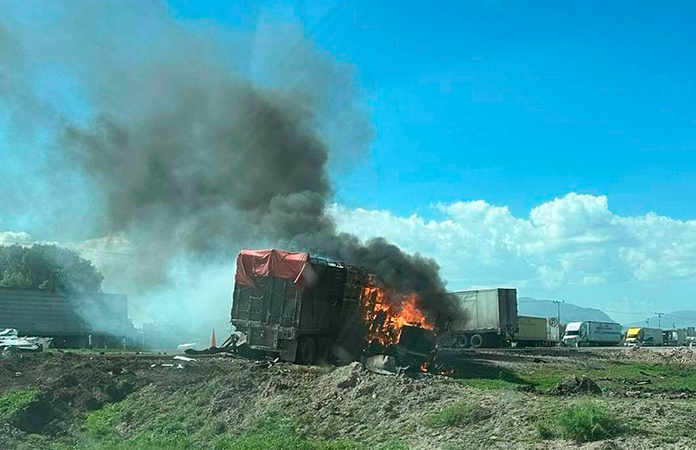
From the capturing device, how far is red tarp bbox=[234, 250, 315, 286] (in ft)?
67.2

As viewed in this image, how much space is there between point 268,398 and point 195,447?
2.33 m

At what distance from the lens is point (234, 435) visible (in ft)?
39.4

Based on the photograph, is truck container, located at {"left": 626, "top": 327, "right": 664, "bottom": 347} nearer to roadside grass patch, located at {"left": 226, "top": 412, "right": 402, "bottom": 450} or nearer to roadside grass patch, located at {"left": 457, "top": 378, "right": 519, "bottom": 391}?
roadside grass patch, located at {"left": 457, "top": 378, "right": 519, "bottom": 391}

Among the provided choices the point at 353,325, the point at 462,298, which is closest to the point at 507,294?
the point at 462,298

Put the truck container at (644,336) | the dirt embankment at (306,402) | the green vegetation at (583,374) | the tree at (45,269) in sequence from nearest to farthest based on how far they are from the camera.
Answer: the dirt embankment at (306,402), the green vegetation at (583,374), the tree at (45,269), the truck container at (644,336)

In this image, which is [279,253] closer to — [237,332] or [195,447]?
[237,332]

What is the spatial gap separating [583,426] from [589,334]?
60.5 meters

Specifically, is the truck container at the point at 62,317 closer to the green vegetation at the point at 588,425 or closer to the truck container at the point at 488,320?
the truck container at the point at 488,320

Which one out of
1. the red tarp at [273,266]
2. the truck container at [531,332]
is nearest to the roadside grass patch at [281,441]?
the red tarp at [273,266]

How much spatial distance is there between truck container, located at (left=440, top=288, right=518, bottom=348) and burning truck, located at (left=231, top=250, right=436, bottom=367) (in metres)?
23.1

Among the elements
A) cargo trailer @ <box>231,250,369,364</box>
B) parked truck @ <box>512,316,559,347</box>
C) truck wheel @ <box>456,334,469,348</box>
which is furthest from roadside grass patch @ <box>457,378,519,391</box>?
parked truck @ <box>512,316,559,347</box>

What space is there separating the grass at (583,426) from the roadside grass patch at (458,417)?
45.5 inches

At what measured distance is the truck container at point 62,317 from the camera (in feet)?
135

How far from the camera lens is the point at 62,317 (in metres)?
42.5
